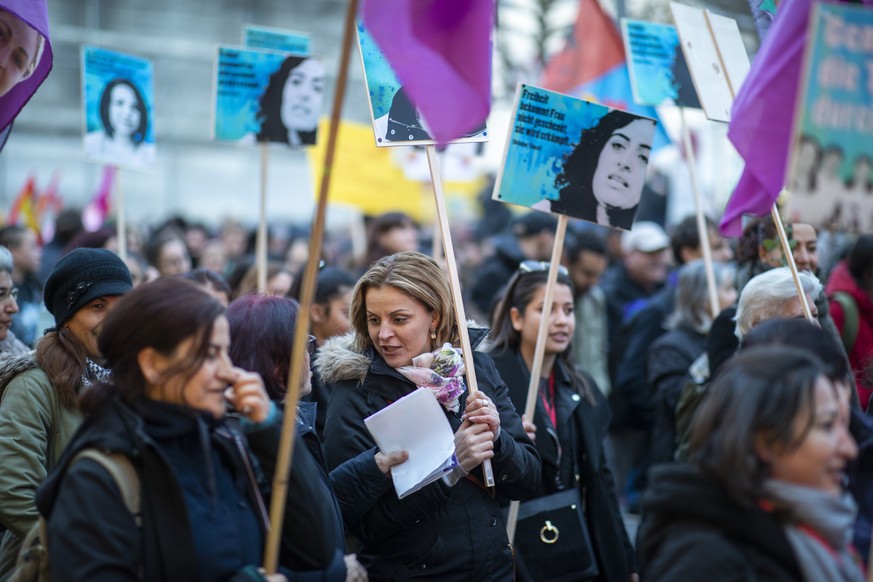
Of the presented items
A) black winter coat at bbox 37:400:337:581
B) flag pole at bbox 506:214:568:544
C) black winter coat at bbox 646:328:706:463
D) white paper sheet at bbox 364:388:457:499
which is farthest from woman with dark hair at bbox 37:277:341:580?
black winter coat at bbox 646:328:706:463

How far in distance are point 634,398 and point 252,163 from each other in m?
21.0

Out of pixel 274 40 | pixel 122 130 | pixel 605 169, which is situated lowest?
pixel 605 169

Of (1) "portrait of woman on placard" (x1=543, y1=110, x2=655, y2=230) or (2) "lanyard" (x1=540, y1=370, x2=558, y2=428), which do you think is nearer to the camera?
(1) "portrait of woman on placard" (x1=543, y1=110, x2=655, y2=230)

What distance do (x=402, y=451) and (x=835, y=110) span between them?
199 centimetres

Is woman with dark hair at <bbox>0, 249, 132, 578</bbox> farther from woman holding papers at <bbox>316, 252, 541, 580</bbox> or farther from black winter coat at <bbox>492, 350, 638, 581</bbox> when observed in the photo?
black winter coat at <bbox>492, 350, 638, 581</bbox>

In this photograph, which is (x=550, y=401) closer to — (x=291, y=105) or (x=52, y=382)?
(x=52, y=382)

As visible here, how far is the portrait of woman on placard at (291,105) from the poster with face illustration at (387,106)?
2301 millimetres

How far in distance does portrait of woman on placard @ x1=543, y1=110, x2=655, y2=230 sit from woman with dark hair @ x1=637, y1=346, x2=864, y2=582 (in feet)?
7.81

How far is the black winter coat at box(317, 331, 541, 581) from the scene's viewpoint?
405 centimetres

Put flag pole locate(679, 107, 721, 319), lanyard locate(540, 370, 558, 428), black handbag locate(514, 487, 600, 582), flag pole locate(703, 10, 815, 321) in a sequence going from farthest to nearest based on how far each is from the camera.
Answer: flag pole locate(679, 107, 721, 319), lanyard locate(540, 370, 558, 428), black handbag locate(514, 487, 600, 582), flag pole locate(703, 10, 815, 321)

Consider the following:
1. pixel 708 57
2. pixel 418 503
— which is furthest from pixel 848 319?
pixel 418 503

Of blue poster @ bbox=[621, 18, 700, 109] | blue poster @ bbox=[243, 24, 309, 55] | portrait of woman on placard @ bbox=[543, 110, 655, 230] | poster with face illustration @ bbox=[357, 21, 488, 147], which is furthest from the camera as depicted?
blue poster @ bbox=[243, 24, 309, 55]

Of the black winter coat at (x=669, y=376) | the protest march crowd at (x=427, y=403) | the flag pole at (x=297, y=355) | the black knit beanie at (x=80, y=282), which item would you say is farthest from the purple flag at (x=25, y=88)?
the black winter coat at (x=669, y=376)

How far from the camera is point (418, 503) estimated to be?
4027 mm
